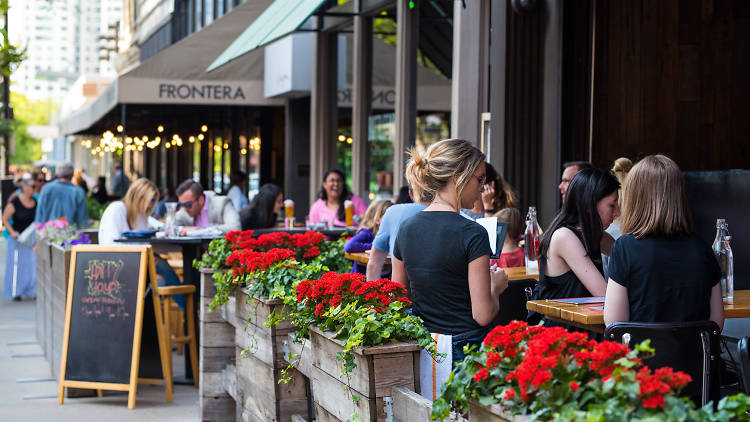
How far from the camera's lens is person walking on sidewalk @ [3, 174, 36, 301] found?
45.8 ft

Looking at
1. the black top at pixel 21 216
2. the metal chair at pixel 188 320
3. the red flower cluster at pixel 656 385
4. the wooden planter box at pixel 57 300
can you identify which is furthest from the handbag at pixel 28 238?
the red flower cluster at pixel 656 385

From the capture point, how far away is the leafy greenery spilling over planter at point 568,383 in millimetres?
2262

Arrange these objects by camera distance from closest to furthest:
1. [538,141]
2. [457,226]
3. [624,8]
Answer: [457,226] → [624,8] → [538,141]

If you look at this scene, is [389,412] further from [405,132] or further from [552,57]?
[405,132]

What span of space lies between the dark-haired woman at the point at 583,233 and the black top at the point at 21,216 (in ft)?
37.2

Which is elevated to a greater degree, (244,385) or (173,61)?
(173,61)

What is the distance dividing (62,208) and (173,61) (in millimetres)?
2843

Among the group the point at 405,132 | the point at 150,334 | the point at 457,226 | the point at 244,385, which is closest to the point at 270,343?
the point at 244,385

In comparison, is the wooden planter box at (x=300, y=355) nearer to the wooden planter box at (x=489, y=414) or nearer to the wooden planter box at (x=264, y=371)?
the wooden planter box at (x=264, y=371)

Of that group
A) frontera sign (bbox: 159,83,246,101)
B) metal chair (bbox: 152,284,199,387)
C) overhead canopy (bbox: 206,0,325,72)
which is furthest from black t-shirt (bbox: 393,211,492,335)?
frontera sign (bbox: 159,83,246,101)

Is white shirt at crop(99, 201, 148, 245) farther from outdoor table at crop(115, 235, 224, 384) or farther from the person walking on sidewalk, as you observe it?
the person walking on sidewalk

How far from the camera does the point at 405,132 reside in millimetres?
12172

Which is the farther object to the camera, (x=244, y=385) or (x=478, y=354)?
(x=244, y=385)

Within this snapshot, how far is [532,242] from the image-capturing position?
19.4ft
